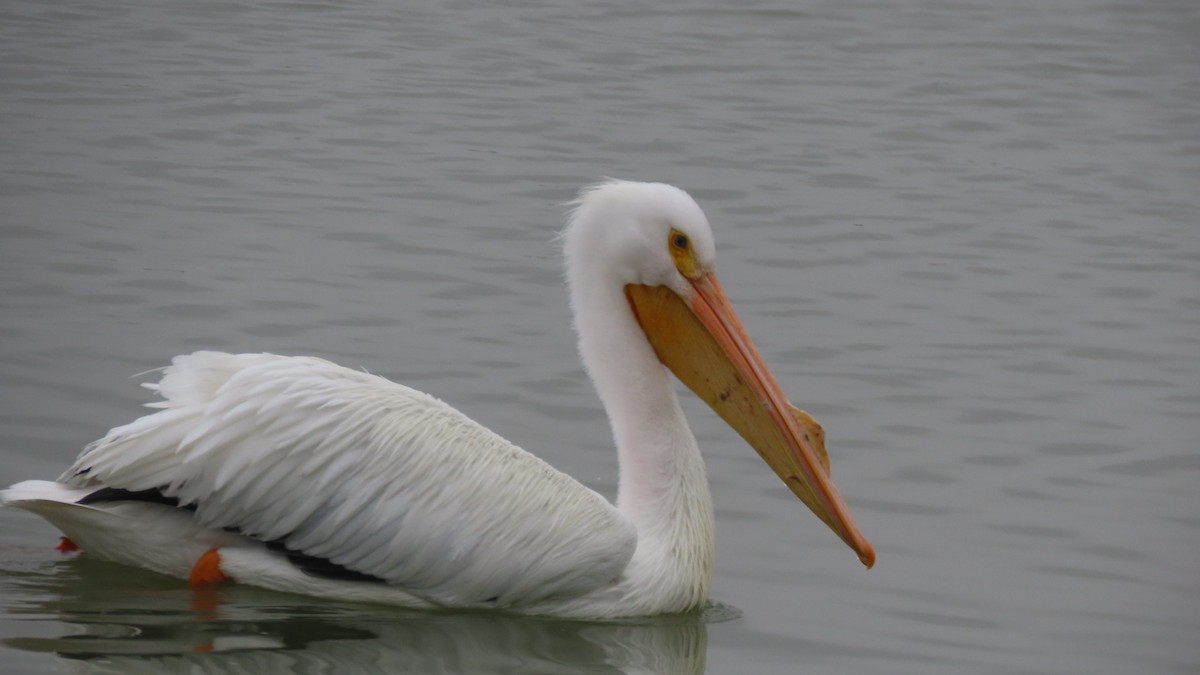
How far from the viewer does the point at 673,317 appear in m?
5.27

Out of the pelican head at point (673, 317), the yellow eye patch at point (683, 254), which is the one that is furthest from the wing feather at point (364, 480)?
the yellow eye patch at point (683, 254)

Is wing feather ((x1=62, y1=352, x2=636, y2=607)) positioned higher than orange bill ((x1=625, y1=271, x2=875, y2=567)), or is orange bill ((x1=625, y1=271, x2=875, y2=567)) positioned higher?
orange bill ((x1=625, y1=271, x2=875, y2=567))

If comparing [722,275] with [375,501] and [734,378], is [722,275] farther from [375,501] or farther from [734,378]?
[375,501]

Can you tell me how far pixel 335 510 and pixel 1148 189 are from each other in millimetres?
7125

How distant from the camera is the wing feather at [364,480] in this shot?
461 centimetres

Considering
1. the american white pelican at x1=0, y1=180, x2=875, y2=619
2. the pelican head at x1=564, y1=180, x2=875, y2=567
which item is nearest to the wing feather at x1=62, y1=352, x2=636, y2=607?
the american white pelican at x1=0, y1=180, x2=875, y2=619

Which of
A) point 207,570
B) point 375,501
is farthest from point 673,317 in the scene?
point 207,570

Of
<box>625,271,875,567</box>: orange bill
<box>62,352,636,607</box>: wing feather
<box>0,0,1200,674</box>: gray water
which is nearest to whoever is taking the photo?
<box>62,352,636,607</box>: wing feather

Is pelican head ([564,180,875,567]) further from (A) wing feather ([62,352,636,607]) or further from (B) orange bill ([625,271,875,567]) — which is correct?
(A) wing feather ([62,352,636,607])

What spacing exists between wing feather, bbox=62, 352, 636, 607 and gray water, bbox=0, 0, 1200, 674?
0.56 ft

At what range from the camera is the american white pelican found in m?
4.62

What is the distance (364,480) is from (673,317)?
1058 mm

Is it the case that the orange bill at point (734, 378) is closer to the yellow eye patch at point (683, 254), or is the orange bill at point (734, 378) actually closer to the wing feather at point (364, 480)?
the yellow eye patch at point (683, 254)

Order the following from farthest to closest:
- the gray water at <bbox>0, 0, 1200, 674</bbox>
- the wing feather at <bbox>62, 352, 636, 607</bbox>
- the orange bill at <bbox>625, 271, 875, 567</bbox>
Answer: the orange bill at <bbox>625, 271, 875, 567</bbox> → the gray water at <bbox>0, 0, 1200, 674</bbox> → the wing feather at <bbox>62, 352, 636, 607</bbox>
